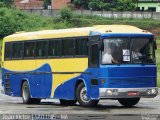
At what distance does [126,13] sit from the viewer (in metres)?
102

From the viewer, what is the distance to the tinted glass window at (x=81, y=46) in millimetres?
26734

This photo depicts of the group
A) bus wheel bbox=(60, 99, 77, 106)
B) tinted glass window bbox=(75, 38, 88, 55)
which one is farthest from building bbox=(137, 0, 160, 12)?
tinted glass window bbox=(75, 38, 88, 55)

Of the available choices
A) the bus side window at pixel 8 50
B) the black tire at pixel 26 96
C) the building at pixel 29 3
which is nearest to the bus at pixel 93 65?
the black tire at pixel 26 96

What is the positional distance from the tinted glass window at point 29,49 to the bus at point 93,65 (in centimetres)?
4

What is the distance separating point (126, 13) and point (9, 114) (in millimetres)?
80446

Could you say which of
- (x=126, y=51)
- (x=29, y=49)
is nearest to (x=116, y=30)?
(x=126, y=51)

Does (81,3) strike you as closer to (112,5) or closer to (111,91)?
(112,5)

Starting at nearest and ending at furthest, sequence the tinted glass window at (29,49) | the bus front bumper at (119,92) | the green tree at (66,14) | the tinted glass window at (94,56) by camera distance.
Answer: the bus front bumper at (119,92)
the tinted glass window at (94,56)
the tinted glass window at (29,49)
the green tree at (66,14)

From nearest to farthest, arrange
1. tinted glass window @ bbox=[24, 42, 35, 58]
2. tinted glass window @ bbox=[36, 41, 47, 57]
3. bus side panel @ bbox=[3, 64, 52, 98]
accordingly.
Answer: bus side panel @ bbox=[3, 64, 52, 98]
tinted glass window @ bbox=[36, 41, 47, 57]
tinted glass window @ bbox=[24, 42, 35, 58]

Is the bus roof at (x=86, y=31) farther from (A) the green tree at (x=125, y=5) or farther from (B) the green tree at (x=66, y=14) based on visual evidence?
(A) the green tree at (x=125, y=5)

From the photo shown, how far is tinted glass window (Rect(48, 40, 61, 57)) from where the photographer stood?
1119 inches

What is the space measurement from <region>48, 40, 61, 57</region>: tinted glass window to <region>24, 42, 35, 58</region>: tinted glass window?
1.41 metres

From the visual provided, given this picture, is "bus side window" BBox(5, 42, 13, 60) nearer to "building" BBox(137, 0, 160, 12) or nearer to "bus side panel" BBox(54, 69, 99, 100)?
"bus side panel" BBox(54, 69, 99, 100)

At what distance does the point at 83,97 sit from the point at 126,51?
2366 millimetres
